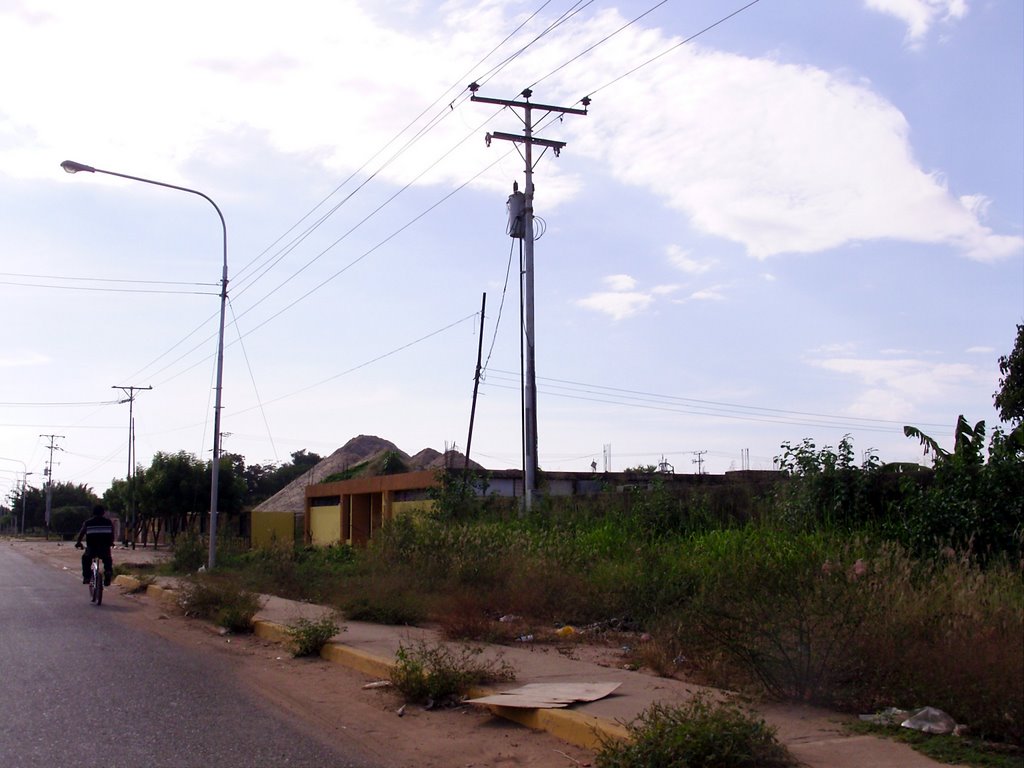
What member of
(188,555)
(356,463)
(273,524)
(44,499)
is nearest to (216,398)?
(188,555)

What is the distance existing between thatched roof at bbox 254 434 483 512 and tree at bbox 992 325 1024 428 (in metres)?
26.2

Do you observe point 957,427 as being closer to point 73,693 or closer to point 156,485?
point 73,693

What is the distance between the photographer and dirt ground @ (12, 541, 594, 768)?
6.86 meters

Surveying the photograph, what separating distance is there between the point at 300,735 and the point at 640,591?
5.74 m

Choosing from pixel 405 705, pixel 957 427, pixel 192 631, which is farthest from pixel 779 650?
pixel 192 631

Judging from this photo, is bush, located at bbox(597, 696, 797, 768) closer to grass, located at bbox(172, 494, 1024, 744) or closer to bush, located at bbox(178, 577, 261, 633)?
grass, located at bbox(172, 494, 1024, 744)

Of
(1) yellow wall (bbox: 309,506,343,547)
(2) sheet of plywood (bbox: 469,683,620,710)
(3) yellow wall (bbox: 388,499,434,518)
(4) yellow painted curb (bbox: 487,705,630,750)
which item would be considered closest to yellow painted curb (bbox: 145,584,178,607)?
(3) yellow wall (bbox: 388,499,434,518)

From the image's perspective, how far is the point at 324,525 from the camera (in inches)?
1667

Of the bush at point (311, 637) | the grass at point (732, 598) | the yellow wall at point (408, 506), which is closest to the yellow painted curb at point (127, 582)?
the grass at point (732, 598)

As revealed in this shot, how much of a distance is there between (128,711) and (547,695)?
141 inches

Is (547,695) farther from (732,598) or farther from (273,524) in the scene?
(273,524)

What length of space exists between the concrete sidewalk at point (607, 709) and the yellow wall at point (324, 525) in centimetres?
2845

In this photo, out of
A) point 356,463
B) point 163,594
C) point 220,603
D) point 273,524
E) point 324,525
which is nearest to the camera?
point 220,603

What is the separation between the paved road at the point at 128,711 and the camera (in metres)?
6.78
